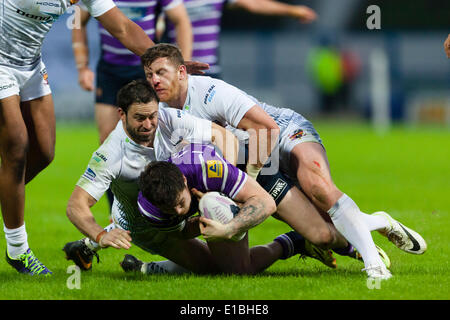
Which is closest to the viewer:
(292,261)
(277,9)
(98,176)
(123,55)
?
(98,176)

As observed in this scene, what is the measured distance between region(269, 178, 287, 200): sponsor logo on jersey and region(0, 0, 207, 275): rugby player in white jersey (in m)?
1.45

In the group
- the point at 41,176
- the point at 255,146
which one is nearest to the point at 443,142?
the point at 41,176

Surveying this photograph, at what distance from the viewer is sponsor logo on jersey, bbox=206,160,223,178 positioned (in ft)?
18.6

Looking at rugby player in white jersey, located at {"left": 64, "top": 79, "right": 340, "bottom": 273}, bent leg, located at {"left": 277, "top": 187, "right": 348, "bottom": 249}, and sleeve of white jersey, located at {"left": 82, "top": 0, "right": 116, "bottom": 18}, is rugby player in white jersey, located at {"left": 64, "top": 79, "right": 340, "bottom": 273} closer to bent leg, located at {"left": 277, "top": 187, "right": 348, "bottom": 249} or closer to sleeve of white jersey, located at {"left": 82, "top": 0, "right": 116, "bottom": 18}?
bent leg, located at {"left": 277, "top": 187, "right": 348, "bottom": 249}

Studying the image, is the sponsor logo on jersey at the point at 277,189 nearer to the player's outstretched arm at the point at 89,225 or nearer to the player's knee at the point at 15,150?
the player's outstretched arm at the point at 89,225

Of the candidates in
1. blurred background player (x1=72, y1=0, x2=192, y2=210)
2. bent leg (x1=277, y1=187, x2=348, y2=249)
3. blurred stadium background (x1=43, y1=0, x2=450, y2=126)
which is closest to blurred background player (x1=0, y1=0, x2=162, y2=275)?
bent leg (x1=277, y1=187, x2=348, y2=249)

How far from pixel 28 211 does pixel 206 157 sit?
16.6 ft

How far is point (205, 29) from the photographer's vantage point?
30.5 ft

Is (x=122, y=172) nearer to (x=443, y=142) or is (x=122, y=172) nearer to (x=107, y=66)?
(x=107, y=66)

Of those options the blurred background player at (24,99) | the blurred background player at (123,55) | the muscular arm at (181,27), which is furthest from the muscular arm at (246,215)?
the muscular arm at (181,27)

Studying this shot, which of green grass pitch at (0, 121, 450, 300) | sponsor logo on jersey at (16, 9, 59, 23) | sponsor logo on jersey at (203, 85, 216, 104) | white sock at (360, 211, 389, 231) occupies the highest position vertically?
sponsor logo on jersey at (16, 9, 59, 23)

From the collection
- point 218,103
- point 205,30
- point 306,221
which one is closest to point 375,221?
point 306,221

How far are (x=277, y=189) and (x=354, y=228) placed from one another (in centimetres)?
68

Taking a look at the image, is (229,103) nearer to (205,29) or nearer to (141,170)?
(141,170)
